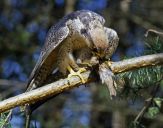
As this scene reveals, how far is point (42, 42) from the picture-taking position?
25.8 feet

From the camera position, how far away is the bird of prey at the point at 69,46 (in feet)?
8.75

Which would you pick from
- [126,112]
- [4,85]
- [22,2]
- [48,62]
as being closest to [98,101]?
[126,112]

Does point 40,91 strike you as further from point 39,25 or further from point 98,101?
point 39,25

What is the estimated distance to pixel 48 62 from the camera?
2840 mm

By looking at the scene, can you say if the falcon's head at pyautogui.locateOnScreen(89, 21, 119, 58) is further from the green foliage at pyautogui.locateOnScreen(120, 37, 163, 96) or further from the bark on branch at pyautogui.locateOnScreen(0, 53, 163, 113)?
the green foliage at pyautogui.locateOnScreen(120, 37, 163, 96)

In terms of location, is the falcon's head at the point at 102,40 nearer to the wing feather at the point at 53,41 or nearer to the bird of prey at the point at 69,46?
the bird of prey at the point at 69,46

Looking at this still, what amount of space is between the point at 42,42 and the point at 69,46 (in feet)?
16.8

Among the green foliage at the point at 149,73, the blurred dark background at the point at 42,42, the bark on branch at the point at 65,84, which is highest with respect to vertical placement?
the bark on branch at the point at 65,84

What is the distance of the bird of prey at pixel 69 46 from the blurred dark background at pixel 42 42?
13.2ft

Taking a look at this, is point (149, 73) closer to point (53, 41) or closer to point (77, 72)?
point (77, 72)

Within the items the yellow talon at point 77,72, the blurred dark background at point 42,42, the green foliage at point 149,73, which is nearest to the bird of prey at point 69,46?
the yellow talon at point 77,72

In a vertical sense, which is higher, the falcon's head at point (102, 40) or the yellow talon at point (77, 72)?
the falcon's head at point (102, 40)

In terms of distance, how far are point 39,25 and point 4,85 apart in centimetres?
140

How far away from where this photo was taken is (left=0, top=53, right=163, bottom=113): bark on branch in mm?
2402
